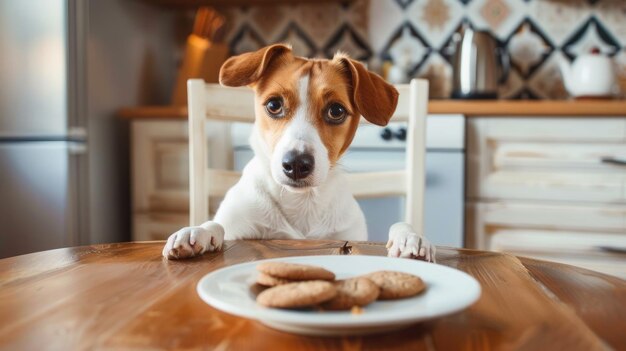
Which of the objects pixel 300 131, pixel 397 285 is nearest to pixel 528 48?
pixel 300 131

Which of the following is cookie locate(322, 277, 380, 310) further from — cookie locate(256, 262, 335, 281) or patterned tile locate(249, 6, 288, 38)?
patterned tile locate(249, 6, 288, 38)

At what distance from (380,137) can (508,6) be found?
3.00ft

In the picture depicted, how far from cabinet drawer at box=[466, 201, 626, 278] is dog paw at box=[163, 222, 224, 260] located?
52.2 inches

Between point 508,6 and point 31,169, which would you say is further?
point 508,6

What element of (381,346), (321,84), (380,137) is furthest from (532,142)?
(381,346)

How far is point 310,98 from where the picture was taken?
3.66ft

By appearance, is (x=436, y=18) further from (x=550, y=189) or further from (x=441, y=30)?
(x=550, y=189)

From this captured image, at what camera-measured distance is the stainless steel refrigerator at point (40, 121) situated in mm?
2102

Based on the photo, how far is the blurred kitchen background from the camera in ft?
6.43

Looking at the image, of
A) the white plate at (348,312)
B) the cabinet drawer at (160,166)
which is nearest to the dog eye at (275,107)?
the white plate at (348,312)

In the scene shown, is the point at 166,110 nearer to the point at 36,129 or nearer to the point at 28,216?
the point at 36,129

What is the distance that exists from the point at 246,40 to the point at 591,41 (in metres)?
1.43

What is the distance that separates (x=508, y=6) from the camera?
2.48 m

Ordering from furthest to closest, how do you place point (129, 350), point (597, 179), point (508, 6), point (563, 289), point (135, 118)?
point (508, 6), point (135, 118), point (597, 179), point (563, 289), point (129, 350)
